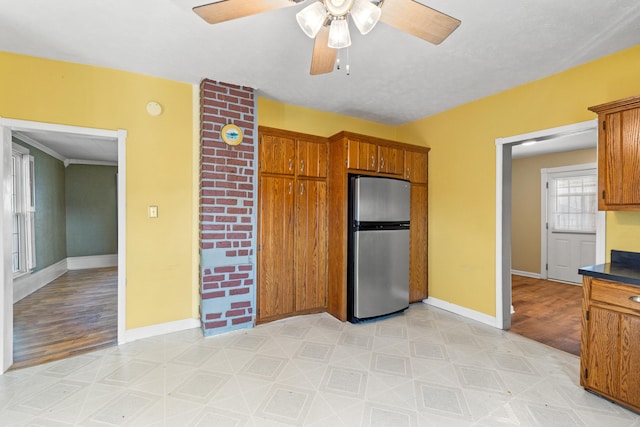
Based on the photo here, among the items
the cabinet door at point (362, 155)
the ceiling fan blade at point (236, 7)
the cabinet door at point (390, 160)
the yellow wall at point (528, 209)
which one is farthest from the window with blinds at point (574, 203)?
the ceiling fan blade at point (236, 7)

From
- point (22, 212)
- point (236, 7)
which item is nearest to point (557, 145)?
point (236, 7)

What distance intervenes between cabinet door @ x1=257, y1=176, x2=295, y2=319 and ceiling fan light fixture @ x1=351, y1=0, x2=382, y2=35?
1921 mm

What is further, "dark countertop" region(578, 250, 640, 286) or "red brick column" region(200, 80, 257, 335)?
"red brick column" region(200, 80, 257, 335)

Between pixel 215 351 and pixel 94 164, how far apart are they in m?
5.95

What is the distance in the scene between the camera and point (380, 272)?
317 cm

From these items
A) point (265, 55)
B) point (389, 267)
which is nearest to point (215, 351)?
point (389, 267)

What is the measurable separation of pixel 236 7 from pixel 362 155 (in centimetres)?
212

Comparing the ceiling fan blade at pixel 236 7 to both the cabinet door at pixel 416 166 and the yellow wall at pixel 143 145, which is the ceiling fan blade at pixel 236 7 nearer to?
the yellow wall at pixel 143 145

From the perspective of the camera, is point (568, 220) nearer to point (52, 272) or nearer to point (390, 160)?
point (390, 160)

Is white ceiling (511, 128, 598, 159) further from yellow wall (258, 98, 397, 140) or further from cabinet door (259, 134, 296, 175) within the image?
cabinet door (259, 134, 296, 175)

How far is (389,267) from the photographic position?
3.23 m

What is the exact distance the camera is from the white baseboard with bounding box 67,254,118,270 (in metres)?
5.88

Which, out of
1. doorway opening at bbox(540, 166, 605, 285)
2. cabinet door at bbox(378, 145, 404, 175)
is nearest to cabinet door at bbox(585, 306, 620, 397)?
cabinet door at bbox(378, 145, 404, 175)

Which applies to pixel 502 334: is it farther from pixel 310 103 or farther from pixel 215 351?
pixel 310 103
